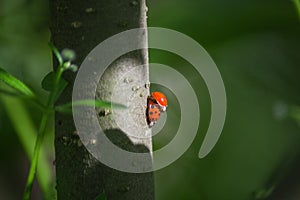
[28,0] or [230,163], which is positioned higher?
[28,0]

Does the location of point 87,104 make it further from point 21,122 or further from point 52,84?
point 21,122

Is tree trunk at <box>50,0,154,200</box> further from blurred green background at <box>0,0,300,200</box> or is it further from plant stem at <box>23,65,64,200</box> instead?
blurred green background at <box>0,0,300,200</box>

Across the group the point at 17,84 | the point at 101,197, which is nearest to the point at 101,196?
the point at 101,197

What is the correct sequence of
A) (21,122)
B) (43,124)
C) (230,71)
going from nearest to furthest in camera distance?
(43,124) < (21,122) < (230,71)

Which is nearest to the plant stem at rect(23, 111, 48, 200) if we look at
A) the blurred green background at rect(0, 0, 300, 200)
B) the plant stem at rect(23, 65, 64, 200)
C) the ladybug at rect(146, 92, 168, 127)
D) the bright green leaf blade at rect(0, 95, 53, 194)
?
the plant stem at rect(23, 65, 64, 200)

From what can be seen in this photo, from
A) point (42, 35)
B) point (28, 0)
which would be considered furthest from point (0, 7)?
point (42, 35)

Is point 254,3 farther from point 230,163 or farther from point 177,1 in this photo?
point 230,163
